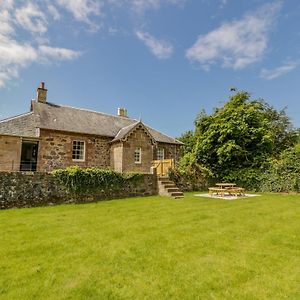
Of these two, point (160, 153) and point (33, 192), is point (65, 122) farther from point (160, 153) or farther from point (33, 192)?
point (160, 153)

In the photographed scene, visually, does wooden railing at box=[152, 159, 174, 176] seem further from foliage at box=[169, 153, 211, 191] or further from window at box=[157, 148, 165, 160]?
window at box=[157, 148, 165, 160]

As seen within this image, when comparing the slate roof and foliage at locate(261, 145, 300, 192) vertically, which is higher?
the slate roof

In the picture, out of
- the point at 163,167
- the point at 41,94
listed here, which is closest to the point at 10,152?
the point at 41,94

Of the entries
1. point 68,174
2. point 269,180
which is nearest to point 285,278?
point 68,174

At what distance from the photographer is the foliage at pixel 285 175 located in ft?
59.4

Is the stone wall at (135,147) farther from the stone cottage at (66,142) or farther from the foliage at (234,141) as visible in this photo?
the foliage at (234,141)

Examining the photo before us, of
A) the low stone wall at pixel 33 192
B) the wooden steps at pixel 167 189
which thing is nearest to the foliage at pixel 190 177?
the wooden steps at pixel 167 189

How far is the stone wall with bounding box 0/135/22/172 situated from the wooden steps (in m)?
10.3

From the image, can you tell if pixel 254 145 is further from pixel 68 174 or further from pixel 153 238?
pixel 153 238

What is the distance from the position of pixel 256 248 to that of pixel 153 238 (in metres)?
2.57

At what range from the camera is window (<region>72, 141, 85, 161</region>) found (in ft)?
63.4

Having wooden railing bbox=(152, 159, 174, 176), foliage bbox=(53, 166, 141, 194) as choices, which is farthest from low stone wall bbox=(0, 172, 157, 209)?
wooden railing bbox=(152, 159, 174, 176)

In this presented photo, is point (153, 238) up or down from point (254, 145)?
down

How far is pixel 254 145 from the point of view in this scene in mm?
22688
